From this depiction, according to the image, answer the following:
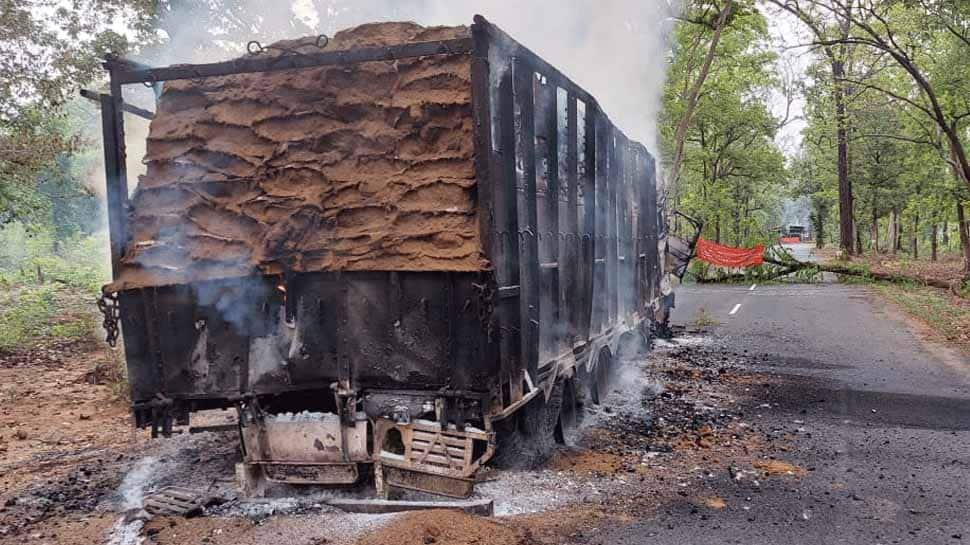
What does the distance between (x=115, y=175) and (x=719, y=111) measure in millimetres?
30629

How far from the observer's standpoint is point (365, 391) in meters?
4.70

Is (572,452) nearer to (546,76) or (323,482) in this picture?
(323,482)

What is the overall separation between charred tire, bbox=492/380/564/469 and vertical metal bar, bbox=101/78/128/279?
2.84 metres

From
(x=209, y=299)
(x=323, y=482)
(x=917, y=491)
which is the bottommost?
(x=917, y=491)

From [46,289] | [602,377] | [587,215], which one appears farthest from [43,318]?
[587,215]

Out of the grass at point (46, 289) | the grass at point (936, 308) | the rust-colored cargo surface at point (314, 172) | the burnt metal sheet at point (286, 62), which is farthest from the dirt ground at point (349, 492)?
the grass at point (936, 308)

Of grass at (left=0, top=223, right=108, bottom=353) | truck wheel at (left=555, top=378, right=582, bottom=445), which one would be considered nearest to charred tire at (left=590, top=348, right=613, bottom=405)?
→ truck wheel at (left=555, top=378, right=582, bottom=445)

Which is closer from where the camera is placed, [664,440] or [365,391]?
[365,391]

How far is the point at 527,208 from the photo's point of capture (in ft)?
16.6

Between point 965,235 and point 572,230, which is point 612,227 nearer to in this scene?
point 572,230

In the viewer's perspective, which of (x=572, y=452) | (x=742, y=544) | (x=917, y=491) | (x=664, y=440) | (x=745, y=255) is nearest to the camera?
(x=742, y=544)

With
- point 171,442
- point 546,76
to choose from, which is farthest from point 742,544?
point 171,442

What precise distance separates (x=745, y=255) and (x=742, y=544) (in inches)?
949

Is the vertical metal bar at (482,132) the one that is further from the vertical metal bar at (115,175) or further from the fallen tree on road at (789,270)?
the fallen tree on road at (789,270)
